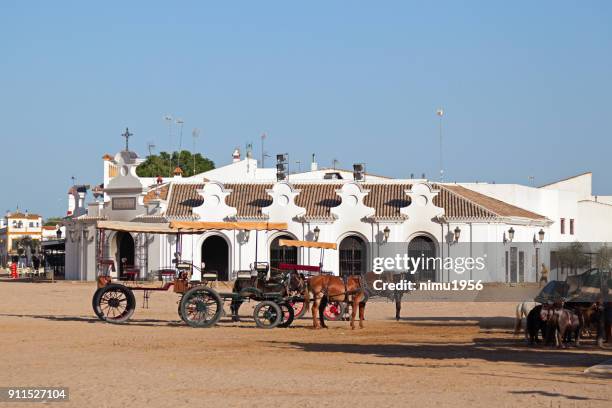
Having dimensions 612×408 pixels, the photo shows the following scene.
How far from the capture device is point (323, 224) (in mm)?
55344

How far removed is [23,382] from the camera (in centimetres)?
1623

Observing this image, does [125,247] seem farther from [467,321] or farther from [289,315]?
[289,315]

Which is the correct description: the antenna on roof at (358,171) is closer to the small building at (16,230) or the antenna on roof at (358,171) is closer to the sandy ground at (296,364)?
the sandy ground at (296,364)

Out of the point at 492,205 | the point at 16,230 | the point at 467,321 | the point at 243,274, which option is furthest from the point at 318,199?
the point at 16,230

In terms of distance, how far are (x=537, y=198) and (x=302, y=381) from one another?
49963 mm

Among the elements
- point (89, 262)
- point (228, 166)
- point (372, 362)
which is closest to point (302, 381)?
point (372, 362)

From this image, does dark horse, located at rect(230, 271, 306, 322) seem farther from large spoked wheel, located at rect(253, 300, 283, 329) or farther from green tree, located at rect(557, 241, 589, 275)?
green tree, located at rect(557, 241, 589, 275)

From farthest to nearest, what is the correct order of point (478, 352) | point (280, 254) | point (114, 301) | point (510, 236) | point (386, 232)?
point (510, 236) → point (280, 254) → point (386, 232) → point (114, 301) → point (478, 352)

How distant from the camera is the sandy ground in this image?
1502 cm

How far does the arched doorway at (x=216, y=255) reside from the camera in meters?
55.8

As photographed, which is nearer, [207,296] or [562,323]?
[562,323]

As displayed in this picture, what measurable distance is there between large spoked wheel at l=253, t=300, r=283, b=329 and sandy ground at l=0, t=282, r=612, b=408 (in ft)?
0.93

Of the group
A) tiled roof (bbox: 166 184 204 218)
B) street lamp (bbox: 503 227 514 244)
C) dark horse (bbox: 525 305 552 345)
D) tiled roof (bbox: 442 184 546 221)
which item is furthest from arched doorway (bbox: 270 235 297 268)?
dark horse (bbox: 525 305 552 345)

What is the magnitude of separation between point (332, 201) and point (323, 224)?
186 centimetres
